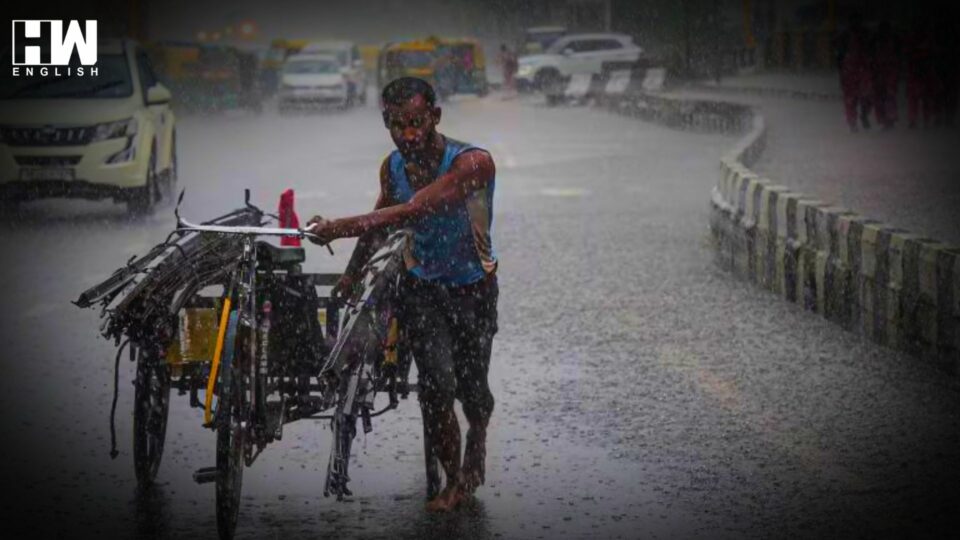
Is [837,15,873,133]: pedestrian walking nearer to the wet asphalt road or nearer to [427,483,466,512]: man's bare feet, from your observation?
the wet asphalt road

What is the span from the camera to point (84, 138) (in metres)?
18.6

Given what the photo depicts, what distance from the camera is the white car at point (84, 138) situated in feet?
60.3

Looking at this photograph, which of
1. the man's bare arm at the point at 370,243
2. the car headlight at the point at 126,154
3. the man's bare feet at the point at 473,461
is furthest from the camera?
the car headlight at the point at 126,154

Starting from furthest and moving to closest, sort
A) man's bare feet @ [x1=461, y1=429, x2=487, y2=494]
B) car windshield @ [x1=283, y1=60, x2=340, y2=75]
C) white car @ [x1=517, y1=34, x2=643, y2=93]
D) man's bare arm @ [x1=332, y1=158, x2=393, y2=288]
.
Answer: white car @ [x1=517, y1=34, x2=643, y2=93] < car windshield @ [x1=283, y1=60, x2=340, y2=75] < man's bare feet @ [x1=461, y1=429, x2=487, y2=494] < man's bare arm @ [x1=332, y1=158, x2=393, y2=288]

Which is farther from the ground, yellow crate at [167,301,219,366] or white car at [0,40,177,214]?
white car at [0,40,177,214]

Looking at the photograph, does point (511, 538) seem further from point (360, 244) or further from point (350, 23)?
point (350, 23)

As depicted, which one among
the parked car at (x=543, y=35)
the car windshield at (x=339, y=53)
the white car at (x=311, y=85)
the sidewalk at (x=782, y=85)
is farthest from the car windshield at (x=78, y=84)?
the parked car at (x=543, y=35)

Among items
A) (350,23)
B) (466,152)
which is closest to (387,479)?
(466,152)

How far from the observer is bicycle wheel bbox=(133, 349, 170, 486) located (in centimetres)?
668

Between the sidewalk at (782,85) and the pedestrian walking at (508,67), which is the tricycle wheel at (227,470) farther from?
the pedestrian walking at (508,67)

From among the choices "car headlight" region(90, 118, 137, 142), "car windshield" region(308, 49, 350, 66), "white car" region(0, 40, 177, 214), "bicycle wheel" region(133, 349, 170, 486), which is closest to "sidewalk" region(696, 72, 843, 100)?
"car windshield" region(308, 49, 350, 66)

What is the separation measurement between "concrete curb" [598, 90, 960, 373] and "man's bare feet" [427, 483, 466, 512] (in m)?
3.67

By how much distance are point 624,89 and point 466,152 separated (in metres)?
44.9

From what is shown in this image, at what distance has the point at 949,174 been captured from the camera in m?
22.1
